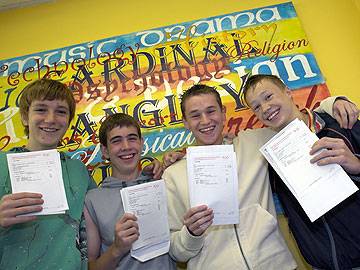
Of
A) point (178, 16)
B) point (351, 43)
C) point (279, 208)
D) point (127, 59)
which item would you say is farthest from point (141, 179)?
point (351, 43)

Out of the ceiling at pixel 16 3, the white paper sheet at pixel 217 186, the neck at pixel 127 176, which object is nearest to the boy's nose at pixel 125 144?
the neck at pixel 127 176

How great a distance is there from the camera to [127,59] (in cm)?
175

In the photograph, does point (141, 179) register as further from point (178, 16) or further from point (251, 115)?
point (178, 16)

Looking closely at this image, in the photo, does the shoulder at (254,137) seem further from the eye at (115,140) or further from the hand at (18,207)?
the hand at (18,207)

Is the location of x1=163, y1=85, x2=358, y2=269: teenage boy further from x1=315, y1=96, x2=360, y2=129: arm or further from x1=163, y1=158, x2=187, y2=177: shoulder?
x1=315, y1=96, x2=360, y2=129: arm

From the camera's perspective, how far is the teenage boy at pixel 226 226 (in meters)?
1.05

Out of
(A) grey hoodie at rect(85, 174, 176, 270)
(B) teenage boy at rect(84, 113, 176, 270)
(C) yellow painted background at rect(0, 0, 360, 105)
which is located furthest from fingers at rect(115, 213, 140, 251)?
(C) yellow painted background at rect(0, 0, 360, 105)

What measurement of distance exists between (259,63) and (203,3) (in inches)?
21.8

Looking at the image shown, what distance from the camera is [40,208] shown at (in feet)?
3.09

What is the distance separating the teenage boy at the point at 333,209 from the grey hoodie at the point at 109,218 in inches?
19.7

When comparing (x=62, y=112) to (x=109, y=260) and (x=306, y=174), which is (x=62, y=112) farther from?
(x=306, y=174)

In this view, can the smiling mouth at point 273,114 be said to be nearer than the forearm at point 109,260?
No

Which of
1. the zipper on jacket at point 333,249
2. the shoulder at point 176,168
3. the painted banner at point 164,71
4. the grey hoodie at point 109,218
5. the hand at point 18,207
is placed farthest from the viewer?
the painted banner at point 164,71

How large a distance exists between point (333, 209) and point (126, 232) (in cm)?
69
